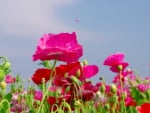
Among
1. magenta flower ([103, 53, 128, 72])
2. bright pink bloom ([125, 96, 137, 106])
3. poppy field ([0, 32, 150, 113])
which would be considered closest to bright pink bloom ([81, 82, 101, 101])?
poppy field ([0, 32, 150, 113])

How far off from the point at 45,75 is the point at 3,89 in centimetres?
28

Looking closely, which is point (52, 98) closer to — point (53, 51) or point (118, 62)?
point (53, 51)

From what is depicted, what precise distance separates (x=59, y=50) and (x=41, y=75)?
21cm

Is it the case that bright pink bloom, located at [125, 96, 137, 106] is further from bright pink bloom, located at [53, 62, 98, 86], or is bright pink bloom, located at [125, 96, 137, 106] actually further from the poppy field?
bright pink bloom, located at [53, 62, 98, 86]

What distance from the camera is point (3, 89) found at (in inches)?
78.9

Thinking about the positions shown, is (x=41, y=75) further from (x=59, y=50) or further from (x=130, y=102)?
(x=130, y=102)

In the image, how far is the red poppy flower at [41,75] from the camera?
1805mm

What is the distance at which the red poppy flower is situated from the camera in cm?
180

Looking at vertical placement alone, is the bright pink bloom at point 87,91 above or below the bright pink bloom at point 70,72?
below

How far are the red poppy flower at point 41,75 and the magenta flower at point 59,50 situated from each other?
0.14 meters

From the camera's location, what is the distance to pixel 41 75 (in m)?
1.83

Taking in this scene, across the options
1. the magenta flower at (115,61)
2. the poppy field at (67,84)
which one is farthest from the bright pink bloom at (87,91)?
the magenta flower at (115,61)

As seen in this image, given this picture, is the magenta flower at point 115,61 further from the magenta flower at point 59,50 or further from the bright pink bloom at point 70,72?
the magenta flower at point 59,50

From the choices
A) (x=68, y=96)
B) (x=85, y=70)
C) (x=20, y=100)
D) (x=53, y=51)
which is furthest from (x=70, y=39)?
(x=20, y=100)
